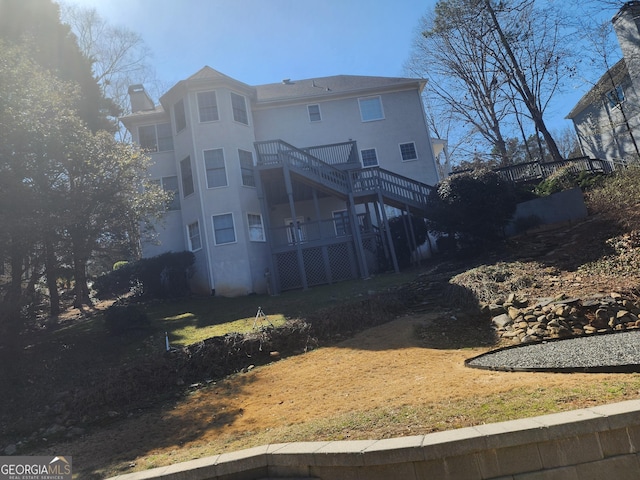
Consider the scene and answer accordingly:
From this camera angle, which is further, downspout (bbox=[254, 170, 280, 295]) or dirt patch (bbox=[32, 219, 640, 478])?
downspout (bbox=[254, 170, 280, 295])

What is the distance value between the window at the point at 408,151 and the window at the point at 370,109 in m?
2.07

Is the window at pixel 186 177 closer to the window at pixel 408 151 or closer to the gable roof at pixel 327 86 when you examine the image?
the gable roof at pixel 327 86

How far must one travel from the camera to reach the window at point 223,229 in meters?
18.5

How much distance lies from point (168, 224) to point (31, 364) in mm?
11103

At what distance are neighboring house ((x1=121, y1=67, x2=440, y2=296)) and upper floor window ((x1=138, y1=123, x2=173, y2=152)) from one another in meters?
0.05

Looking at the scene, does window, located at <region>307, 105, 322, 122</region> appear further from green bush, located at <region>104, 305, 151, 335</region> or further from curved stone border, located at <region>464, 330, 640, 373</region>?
curved stone border, located at <region>464, 330, 640, 373</region>

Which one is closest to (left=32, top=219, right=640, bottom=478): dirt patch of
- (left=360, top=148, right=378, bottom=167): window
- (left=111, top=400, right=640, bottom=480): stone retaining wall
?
(left=111, top=400, right=640, bottom=480): stone retaining wall

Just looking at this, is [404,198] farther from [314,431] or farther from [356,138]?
[314,431]

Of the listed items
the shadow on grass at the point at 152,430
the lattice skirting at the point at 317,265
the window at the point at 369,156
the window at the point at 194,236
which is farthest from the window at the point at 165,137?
the shadow on grass at the point at 152,430

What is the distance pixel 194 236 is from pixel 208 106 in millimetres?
6098

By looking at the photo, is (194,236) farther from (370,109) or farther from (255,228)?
(370,109)

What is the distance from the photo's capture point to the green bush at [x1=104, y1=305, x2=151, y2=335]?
1212 centimetres

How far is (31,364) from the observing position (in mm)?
10141

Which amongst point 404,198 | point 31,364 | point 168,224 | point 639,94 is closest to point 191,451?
point 31,364
